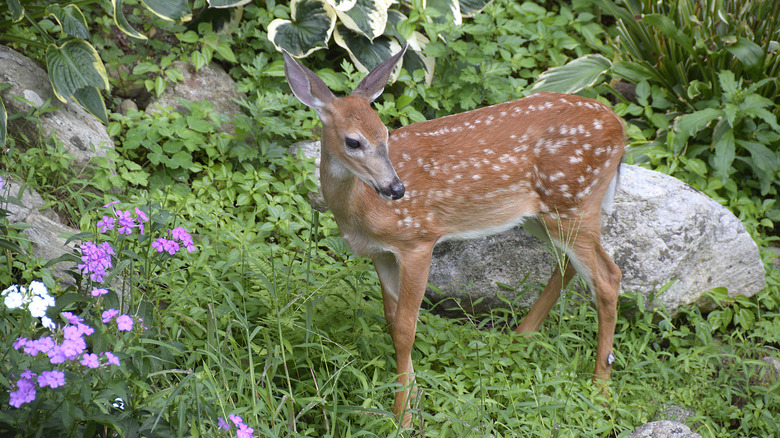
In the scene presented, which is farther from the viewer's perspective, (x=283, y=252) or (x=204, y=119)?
(x=204, y=119)

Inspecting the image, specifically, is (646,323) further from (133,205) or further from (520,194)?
(133,205)

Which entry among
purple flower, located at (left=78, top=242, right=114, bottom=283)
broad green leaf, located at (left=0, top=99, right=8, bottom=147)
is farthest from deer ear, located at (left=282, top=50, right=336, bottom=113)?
broad green leaf, located at (left=0, top=99, right=8, bottom=147)

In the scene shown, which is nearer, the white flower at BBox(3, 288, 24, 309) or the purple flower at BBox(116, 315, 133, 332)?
the white flower at BBox(3, 288, 24, 309)

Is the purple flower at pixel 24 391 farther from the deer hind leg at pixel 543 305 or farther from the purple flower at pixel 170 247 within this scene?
the deer hind leg at pixel 543 305

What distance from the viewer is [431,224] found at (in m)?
3.68

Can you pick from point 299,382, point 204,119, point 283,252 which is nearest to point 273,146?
point 204,119

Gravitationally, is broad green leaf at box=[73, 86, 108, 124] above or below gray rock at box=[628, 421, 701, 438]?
above

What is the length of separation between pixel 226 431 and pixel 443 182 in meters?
1.73

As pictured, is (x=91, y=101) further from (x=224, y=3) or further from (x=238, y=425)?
(x=238, y=425)

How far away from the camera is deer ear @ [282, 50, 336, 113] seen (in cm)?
327

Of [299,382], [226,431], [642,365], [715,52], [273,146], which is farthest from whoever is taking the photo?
[715,52]

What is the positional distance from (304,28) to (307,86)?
2207 mm

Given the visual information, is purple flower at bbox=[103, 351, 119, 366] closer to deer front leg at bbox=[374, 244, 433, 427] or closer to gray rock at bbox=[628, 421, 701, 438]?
deer front leg at bbox=[374, 244, 433, 427]

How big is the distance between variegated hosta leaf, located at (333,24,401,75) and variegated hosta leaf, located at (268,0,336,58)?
6.0 inches
